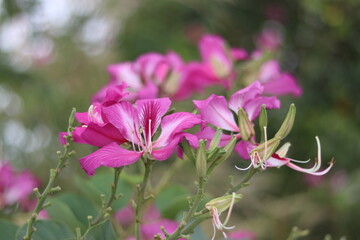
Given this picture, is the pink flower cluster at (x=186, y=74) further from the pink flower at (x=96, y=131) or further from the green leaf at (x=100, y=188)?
the pink flower at (x=96, y=131)

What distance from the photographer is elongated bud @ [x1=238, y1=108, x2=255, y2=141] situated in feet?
1.29

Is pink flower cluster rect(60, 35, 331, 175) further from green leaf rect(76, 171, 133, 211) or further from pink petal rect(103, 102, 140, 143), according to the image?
green leaf rect(76, 171, 133, 211)

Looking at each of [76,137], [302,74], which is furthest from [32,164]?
[76,137]

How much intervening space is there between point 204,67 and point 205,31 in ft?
4.60

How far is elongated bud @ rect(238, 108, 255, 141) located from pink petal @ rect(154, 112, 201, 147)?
3 cm

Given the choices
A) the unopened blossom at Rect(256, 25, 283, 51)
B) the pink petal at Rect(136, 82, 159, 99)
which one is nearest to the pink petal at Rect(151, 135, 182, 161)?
the pink petal at Rect(136, 82, 159, 99)

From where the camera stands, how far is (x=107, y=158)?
37cm

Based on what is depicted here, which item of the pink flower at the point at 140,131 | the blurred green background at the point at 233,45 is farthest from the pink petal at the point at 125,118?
the blurred green background at the point at 233,45

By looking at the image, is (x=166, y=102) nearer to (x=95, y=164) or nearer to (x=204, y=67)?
(x=95, y=164)

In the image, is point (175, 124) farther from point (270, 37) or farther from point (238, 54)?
point (270, 37)

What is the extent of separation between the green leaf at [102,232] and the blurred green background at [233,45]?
1072 mm

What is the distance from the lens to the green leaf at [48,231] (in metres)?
0.38

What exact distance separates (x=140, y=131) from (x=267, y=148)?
10cm

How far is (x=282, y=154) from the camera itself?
1.32ft
